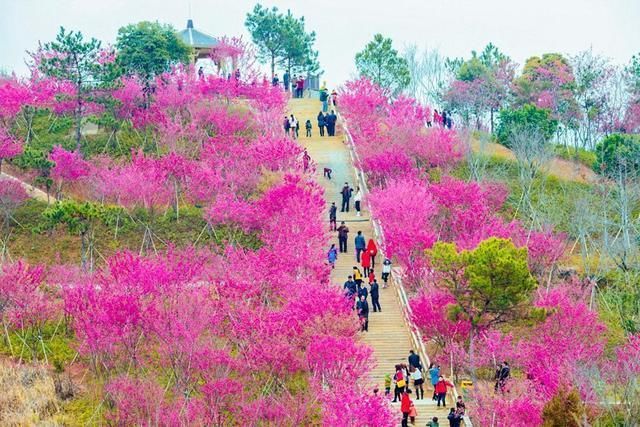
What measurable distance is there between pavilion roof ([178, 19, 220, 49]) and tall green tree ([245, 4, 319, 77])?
11.8 feet

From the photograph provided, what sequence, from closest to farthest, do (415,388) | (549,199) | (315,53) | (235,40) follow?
(415,388) < (549,199) < (235,40) < (315,53)

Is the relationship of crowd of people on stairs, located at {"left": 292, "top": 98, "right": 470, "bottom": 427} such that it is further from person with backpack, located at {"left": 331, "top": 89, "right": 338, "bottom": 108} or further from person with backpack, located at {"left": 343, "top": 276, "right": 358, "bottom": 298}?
person with backpack, located at {"left": 331, "top": 89, "right": 338, "bottom": 108}

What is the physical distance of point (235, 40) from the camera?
69312mm

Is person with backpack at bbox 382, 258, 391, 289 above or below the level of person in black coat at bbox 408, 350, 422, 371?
above

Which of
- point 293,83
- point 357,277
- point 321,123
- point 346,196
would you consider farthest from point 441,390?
point 293,83

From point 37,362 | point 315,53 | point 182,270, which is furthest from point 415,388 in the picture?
point 315,53

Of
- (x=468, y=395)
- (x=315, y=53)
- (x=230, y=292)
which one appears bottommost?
(x=468, y=395)

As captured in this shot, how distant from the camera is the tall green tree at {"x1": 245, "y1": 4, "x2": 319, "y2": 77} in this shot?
73438mm

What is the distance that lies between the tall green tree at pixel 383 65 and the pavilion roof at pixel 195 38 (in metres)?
9.73

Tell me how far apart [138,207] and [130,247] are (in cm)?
288

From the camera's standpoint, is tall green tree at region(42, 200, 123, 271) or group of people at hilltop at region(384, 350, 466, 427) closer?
group of people at hilltop at region(384, 350, 466, 427)

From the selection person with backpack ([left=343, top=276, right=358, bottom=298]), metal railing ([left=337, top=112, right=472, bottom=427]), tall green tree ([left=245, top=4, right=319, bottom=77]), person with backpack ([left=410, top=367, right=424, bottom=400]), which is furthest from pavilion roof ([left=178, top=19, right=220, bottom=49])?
person with backpack ([left=410, top=367, right=424, bottom=400])

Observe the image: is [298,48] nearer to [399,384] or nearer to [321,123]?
[321,123]

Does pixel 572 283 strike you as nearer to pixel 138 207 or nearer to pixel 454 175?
pixel 454 175
